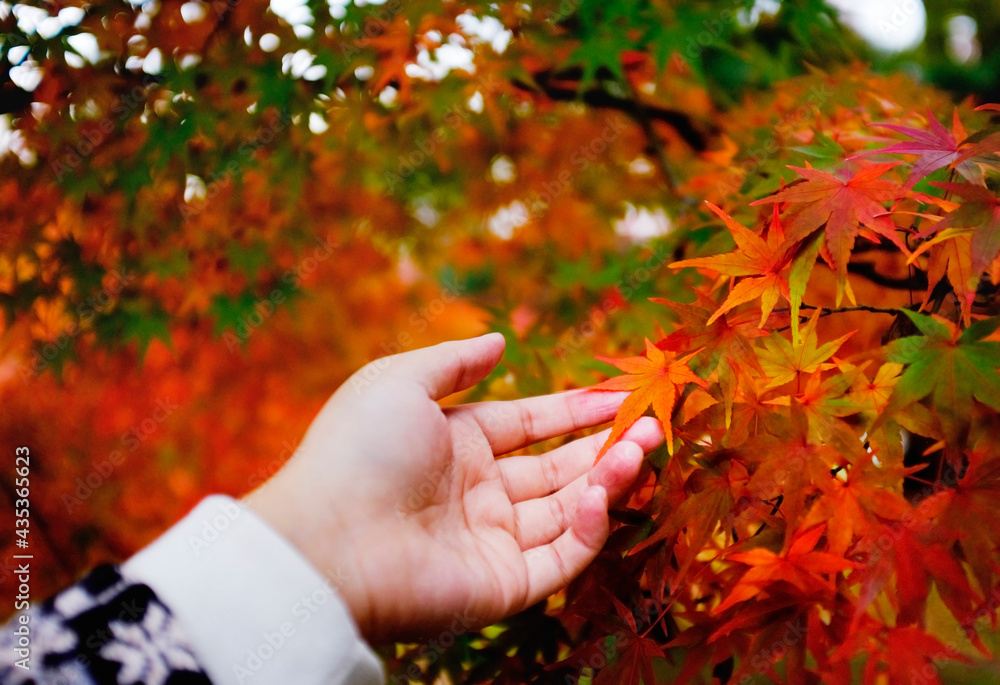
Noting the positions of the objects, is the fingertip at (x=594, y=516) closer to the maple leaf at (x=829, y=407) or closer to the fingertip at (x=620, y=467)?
the fingertip at (x=620, y=467)

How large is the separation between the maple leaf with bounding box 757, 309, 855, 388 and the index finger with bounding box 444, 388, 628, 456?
13.3 inches

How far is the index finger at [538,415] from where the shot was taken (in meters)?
1.11

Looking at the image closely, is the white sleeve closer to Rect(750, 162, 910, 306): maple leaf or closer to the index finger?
the index finger

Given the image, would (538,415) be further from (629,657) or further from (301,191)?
(301,191)

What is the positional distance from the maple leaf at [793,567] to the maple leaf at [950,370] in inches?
7.3

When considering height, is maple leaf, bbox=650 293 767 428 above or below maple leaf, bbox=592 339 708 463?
above

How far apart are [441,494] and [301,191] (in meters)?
1.40

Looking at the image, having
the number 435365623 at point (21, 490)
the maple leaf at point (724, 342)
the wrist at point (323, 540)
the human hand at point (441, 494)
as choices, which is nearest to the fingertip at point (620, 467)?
the human hand at point (441, 494)

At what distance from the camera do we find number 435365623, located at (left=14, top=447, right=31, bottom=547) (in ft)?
6.35

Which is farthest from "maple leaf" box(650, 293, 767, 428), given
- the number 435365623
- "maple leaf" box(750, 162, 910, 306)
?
the number 435365623

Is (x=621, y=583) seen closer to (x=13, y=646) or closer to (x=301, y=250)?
(x=13, y=646)

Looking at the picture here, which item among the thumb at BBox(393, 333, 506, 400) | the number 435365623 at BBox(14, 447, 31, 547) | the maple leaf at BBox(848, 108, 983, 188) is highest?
the maple leaf at BBox(848, 108, 983, 188)

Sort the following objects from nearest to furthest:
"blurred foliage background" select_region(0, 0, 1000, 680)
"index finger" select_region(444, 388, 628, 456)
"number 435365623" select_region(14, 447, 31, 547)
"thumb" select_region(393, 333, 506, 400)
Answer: "thumb" select_region(393, 333, 506, 400) → "index finger" select_region(444, 388, 628, 456) → "blurred foliage background" select_region(0, 0, 1000, 680) → "number 435365623" select_region(14, 447, 31, 547)

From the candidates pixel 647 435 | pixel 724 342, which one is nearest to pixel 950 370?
pixel 724 342
